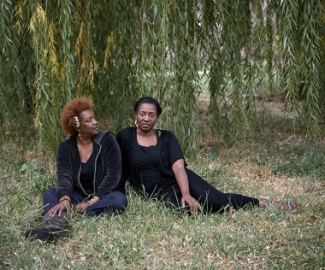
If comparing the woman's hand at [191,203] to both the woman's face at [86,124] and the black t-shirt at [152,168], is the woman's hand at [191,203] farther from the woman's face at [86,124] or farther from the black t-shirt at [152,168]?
the woman's face at [86,124]

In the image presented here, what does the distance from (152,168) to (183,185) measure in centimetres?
30

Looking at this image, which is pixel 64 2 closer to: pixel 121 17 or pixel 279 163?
pixel 121 17

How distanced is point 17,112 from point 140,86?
4.15 feet

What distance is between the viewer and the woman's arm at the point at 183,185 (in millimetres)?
4945

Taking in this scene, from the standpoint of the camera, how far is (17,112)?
21.0ft

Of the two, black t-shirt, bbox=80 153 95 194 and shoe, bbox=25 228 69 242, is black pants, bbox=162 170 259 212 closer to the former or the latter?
black t-shirt, bbox=80 153 95 194

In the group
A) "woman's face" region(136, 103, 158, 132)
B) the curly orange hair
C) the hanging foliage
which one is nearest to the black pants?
"woman's face" region(136, 103, 158, 132)

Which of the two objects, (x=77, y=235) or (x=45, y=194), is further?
(x=45, y=194)

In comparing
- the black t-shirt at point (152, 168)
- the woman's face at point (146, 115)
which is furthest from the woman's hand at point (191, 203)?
the woman's face at point (146, 115)

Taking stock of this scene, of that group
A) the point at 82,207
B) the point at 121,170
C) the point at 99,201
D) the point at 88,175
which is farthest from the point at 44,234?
the point at 121,170

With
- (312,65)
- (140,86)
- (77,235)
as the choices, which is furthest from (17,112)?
(312,65)

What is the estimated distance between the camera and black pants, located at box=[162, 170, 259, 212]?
5027mm

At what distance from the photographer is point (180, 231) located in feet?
14.8

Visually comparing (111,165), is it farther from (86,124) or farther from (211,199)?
(211,199)
